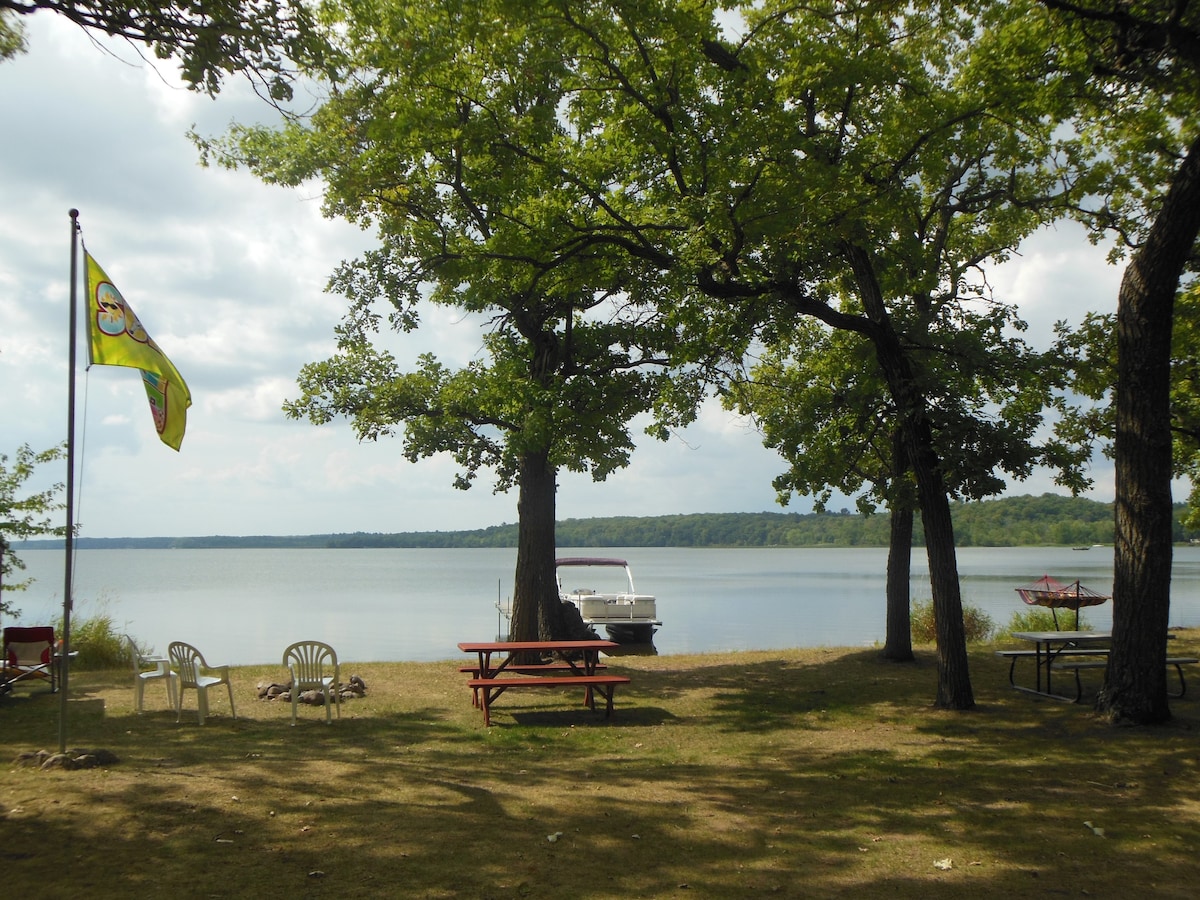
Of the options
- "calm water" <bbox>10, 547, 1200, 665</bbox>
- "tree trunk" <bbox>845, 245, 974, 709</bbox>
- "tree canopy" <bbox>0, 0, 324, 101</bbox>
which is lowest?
"calm water" <bbox>10, 547, 1200, 665</bbox>

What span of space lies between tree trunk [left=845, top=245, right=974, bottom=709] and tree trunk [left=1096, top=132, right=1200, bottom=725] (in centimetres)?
155

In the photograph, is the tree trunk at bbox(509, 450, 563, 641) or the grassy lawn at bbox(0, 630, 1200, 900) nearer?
the grassy lawn at bbox(0, 630, 1200, 900)

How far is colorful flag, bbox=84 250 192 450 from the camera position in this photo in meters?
7.08

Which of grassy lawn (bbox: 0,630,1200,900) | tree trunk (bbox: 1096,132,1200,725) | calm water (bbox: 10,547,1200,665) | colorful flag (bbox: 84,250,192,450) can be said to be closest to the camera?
grassy lawn (bbox: 0,630,1200,900)

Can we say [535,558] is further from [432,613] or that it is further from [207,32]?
[432,613]

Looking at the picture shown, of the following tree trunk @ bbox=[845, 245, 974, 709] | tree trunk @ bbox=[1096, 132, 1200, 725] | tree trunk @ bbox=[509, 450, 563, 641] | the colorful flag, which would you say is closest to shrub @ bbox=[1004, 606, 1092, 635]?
tree trunk @ bbox=[845, 245, 974, 709]

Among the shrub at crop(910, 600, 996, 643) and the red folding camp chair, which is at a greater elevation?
the red folding camp chair

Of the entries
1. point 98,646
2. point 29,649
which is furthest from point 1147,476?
point 98,646

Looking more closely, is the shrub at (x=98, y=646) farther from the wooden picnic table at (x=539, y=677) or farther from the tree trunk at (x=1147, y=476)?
the tree trunk at (x=1147, y=476)

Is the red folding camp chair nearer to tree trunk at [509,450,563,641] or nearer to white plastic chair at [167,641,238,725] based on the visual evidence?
white plastic chair at [167,641,238,725]

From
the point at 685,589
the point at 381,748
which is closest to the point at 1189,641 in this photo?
the point at 381,748

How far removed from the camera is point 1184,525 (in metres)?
17.0

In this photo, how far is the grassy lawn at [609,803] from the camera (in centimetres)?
471

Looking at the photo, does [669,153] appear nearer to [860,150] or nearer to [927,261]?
[860,150]
